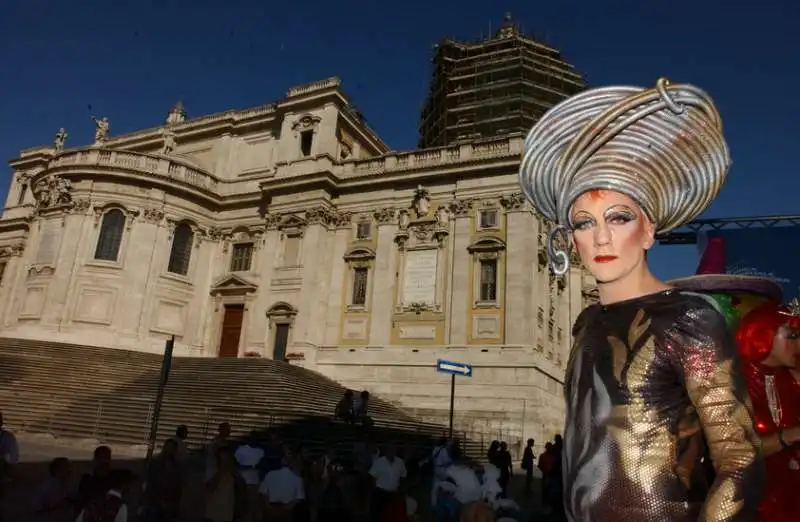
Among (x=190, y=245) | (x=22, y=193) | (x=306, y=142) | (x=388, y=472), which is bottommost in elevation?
(x=388, y=472)

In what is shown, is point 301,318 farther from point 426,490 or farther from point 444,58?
point 444,58

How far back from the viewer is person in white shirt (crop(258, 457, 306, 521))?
6.83 metres

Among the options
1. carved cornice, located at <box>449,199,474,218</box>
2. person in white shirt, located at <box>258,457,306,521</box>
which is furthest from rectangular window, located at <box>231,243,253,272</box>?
person in white shirt, located at <box>258,457,306,521</box>

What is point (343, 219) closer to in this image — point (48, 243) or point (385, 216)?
point (385, 216)

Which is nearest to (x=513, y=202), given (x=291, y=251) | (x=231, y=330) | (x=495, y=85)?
(x=291, y=251)

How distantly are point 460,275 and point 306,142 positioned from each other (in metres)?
12.0

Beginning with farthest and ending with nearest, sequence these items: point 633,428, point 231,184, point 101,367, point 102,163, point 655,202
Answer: point 231,184 < point 102,163 < point 101,367 < point 655,202 < point 633,428

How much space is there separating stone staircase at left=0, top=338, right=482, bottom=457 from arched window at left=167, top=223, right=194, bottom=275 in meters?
5.75

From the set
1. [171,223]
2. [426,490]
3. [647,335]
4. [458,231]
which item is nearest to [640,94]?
[647,335]

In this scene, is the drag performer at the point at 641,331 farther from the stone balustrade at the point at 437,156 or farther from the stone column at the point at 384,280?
the stone column at the point at 384,280

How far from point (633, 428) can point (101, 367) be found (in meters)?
23.8

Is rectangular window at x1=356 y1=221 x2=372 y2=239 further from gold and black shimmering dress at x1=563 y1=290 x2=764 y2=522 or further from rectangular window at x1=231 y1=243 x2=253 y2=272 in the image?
gold and black shimmering dress at x1=563 y1=290 x2=764 y2=522

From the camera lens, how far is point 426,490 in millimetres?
11219

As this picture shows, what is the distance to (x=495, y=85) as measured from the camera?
33750 millimetres
